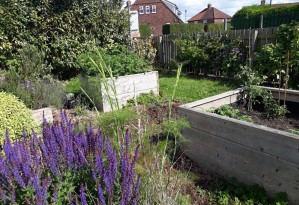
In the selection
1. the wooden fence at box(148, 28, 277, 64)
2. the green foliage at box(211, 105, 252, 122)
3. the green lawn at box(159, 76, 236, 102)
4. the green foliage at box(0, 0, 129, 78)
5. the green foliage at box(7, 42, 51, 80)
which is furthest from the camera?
the green foliage at box(0, 0, 129, 78)

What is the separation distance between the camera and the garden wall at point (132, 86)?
5.41 meters

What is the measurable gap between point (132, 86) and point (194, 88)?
5.49 ft

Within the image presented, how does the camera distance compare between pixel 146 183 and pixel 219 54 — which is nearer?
pixel 146 183

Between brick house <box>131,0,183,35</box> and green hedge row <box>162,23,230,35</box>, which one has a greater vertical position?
brick house <box>131,0,183,35</box>

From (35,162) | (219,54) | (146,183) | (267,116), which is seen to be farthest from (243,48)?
(35,162)

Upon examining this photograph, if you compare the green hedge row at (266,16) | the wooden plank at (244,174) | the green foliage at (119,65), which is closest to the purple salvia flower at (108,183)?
the wooden plank at (244,174)

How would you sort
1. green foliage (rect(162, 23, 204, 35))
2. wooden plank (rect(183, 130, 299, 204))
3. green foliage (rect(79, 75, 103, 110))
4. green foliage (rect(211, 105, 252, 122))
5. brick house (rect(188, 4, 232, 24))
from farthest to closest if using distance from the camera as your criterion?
brick house (rect(188, 4, 232, 24)), green foliage (rect(162, 23, 204, 35)), green foliage (rect(79, 75, 103, 110)), green foliage (rect(211, 105, 252, 122)), wooden plank (rect(183, 130, 299, 204))

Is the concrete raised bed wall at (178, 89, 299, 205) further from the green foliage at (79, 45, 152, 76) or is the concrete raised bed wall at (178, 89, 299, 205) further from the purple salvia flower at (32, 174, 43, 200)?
the green foliage at (79, 45, 152, 76)

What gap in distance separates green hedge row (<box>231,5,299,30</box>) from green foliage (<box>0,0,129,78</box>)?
10.7 metres

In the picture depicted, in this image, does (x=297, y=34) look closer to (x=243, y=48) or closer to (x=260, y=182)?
(x=243, y=48)

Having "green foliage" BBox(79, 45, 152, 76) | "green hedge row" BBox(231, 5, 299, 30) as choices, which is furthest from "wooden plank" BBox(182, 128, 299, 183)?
"green hedge row" BBox(231, 5, 299, 30)

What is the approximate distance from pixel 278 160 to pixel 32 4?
7728 millimetres

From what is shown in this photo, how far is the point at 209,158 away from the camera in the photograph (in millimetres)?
3152

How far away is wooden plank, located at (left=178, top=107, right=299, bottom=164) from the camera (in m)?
2.33
